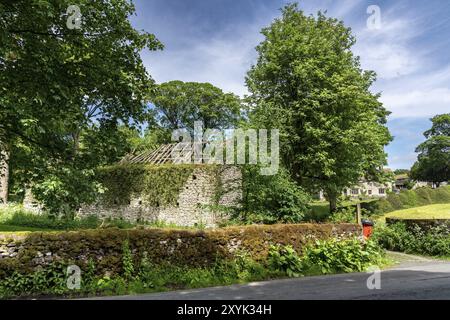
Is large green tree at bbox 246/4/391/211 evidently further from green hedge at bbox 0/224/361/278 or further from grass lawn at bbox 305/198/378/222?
green hedge at bbox 0/224/361/278

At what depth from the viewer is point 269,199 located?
1443 cm

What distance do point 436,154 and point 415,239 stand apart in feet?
205

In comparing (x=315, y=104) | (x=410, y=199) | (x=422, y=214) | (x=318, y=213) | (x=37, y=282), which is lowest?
(x=37, y=282)

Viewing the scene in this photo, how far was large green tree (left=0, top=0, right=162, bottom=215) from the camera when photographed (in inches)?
332

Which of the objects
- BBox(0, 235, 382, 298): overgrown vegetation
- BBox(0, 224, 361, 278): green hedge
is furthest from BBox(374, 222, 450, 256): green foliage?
BBox(0, 224, 361, 278): green hedge

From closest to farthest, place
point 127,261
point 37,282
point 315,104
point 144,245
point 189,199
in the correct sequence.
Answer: point 37,282 → point 127,261 → point 144,245 → point 315,104 → point 189,199

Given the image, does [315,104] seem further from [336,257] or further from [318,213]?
[336,257]

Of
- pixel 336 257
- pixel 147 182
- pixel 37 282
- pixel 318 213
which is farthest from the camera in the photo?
pixel 147 182

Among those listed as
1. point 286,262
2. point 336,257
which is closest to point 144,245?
point 286,262

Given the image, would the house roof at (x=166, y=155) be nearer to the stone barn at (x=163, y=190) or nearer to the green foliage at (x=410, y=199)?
the stone barn at (x=163, y=190)

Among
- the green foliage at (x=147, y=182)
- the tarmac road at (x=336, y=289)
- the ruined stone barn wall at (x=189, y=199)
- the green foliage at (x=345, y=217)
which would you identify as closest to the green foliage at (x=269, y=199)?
the green foliage at (x=345, y=217)

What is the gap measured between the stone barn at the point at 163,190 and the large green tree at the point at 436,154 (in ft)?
203

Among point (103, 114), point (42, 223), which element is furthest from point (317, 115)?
point (42, 223)

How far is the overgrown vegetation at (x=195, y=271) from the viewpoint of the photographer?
26.5ft
